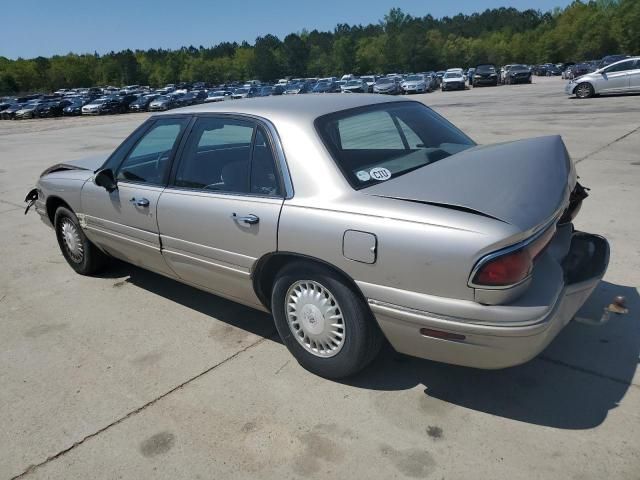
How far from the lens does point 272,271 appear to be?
318cm

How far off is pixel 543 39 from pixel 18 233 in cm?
10846

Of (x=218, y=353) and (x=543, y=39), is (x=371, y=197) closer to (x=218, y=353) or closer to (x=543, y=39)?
(x=218, y=353)

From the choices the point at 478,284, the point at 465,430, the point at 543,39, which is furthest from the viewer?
the point at 543,39

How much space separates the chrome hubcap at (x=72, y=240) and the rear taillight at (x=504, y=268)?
12.6 ft

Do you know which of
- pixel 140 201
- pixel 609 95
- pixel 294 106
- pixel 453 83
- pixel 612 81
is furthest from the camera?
pixel 453 83

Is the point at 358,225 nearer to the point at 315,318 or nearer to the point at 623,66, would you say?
the point at 315,318

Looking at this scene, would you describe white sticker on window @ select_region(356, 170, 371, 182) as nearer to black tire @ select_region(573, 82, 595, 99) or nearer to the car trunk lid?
the car trunk lid

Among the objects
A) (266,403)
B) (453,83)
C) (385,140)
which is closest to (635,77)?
(385,140)

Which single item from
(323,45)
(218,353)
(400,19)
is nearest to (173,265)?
(218,353)

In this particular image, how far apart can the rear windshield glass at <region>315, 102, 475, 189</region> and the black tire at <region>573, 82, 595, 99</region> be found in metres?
21.2

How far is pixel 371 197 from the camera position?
267 cm

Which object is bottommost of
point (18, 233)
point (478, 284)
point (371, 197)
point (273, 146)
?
point (18, 233)

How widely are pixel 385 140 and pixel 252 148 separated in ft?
3.17

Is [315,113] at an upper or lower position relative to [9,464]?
upper
